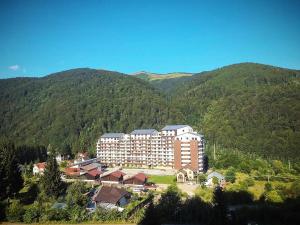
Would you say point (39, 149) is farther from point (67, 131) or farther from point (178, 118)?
point (178, 118)

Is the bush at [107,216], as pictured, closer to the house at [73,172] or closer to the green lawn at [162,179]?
the green lawn at [162,179]

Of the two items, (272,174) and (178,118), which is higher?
(178,118)

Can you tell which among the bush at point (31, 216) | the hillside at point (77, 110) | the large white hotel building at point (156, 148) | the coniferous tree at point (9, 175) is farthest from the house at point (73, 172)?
the bush at point (31, 216)

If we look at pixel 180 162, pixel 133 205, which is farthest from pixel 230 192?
pixel 180 162

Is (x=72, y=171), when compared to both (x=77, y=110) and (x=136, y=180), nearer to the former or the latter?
(x=136, y=180)

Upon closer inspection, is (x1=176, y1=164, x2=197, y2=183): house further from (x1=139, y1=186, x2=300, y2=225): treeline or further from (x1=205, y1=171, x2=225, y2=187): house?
(x1=139, y1=186, x2=300, y2=225): treeline

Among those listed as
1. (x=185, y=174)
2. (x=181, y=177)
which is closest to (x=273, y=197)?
(x=181, y=177)
